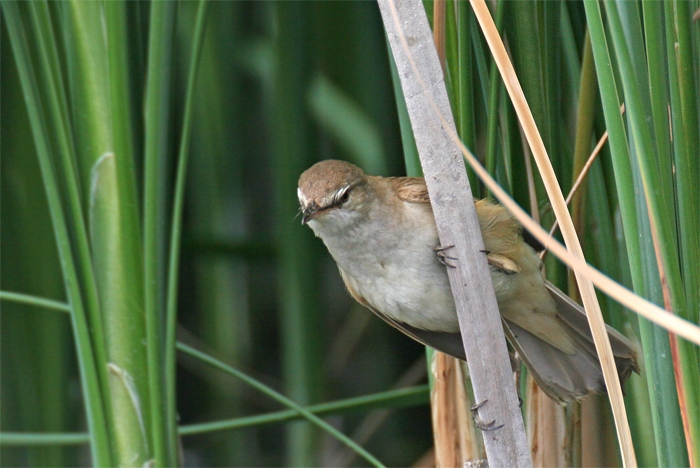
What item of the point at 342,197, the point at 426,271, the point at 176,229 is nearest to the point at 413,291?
the point at 426,271

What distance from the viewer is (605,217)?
108 cm

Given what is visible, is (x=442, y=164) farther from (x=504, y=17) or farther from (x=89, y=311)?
(x=89, y=311)

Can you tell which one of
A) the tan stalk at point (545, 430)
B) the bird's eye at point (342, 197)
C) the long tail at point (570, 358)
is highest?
the bird's eye at point (342, 197)

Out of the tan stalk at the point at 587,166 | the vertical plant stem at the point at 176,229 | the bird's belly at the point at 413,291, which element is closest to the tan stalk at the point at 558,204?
the tan stalk at the point at 587,166

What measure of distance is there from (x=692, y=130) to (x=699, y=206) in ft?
0.33

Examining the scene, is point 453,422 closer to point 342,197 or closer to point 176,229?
point 342,197

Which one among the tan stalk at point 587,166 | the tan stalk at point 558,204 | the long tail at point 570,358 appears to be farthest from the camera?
the long tail at point 570,358

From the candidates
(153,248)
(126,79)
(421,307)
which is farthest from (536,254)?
(126,79)

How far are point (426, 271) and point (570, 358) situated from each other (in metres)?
0.36

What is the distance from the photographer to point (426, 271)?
49.0 inches

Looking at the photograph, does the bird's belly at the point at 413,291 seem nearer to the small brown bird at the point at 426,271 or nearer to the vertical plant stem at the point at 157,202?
the small brown bird at the point at 426,271

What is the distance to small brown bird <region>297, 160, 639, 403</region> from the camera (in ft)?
4.09

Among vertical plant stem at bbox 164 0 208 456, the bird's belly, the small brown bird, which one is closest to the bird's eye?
the small brown bird

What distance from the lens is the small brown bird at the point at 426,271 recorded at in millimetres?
1247
